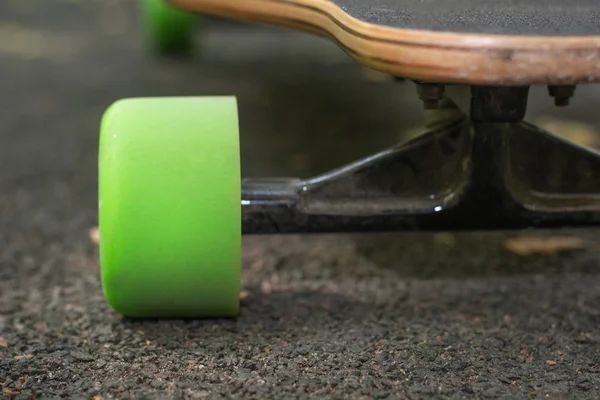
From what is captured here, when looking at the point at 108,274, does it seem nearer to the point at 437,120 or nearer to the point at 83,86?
the point at 437,120

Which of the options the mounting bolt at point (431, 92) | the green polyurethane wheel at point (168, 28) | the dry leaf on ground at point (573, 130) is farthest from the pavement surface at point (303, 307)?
the green polyurethane wheel at point (168, 28)

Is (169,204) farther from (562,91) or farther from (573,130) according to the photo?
(573,130)

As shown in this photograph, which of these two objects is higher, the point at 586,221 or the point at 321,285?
the point at 586,221

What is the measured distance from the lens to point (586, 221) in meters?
0.98

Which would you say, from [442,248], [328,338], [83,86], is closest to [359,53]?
[328,338]

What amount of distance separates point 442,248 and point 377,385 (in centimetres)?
47

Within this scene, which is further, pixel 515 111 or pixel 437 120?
pixel 437 120

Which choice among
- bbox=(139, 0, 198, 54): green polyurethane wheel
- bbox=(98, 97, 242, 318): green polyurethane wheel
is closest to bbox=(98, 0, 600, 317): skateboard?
bbox=(98, 97, 242, 318): green polyurethane wheel

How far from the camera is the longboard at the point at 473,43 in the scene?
29.3 inches

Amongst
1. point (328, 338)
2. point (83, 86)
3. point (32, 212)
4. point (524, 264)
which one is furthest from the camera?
point (83, 86)

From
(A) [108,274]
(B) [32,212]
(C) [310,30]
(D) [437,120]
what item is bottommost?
(B) [32,212]

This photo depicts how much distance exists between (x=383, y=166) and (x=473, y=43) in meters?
0.25

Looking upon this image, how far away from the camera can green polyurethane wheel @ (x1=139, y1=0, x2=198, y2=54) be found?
2.47 m

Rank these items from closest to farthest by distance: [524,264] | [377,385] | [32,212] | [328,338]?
1. [377,385]
2. [328,338]
3. [524,264]
4. [32,212]
